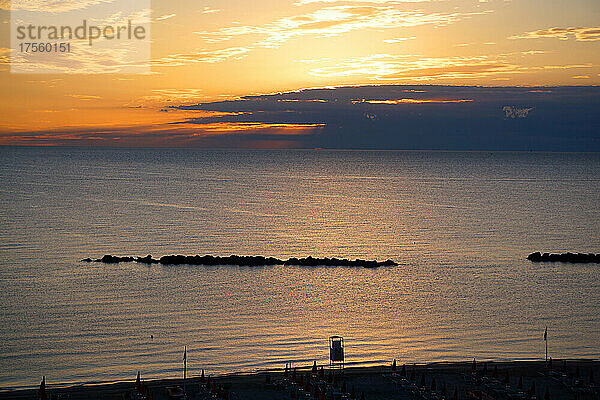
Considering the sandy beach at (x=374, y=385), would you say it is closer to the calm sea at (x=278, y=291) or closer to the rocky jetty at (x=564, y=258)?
the calm sea at (x=278, y=291)

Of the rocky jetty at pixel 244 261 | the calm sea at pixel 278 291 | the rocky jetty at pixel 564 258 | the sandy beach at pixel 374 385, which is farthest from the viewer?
the rocky jetty at pixel 564 258

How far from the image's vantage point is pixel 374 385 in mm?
28562

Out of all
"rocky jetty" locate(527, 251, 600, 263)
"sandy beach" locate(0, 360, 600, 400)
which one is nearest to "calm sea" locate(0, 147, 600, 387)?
"rocky jetty" locate(527, 251, 600, 263)

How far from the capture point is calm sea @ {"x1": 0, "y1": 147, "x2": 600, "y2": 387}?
116 ft

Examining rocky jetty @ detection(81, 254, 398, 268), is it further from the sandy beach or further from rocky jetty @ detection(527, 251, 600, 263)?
the sandy beach

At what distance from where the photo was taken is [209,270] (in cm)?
5903

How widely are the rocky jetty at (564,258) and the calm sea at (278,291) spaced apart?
1.38 m

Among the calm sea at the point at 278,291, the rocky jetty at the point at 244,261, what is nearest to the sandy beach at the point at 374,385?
the calm sea at the point at 278,291

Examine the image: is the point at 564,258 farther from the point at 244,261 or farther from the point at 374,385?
the point at 374,385

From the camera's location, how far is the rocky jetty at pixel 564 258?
64.7 meters

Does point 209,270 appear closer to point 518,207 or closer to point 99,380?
point 99,380

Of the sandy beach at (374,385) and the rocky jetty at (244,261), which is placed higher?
the rocky jetty at (244,261)

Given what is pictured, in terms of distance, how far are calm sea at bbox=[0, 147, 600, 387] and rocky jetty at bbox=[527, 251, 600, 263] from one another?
1.38 m

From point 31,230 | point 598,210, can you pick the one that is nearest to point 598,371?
point 31,230
